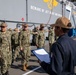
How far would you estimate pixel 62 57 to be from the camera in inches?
113

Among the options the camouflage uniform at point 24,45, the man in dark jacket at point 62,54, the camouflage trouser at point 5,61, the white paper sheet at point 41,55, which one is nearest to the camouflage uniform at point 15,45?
the camouflage uniform at point 24,45

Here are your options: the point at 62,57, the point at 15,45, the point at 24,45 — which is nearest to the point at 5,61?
the point at 24,45

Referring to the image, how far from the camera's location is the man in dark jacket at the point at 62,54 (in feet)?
9.34

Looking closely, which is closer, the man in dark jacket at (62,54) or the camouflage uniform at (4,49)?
the man in dark jacket at (62,54)

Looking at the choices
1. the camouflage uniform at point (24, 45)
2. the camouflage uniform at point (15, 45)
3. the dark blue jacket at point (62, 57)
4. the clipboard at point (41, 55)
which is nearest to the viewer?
the dark blue jacket at point (62, 57)

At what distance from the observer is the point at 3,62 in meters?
7.27

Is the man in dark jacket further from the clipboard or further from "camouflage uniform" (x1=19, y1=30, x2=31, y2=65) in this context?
"camouflage uniform" (x1=19, y1=30, x2=31, y2=65)

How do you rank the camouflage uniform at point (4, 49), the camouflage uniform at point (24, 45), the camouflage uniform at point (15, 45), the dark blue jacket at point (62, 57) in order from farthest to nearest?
1. the camouflage uniform at point (15, 45)
2. the camouflage uniform at point (24, 45)
3. the camouflage uniform at point (4, 49)
4. the dark blue jacket at point (62, 57)

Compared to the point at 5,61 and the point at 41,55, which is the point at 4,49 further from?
the point at 41,55

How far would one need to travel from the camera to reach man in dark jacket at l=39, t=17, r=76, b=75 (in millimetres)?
2846

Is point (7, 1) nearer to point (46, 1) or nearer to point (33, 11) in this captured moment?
point (33, 11)

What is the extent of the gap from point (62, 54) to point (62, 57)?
0.11 feet

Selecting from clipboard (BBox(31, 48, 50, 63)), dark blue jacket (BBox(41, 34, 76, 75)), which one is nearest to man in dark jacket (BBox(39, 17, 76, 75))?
dark blue jacket (BBox(41, 34, 76, 75))

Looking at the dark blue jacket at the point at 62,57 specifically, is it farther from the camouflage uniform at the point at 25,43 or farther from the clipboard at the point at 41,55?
the camouflage uniform at the point at 25,43
